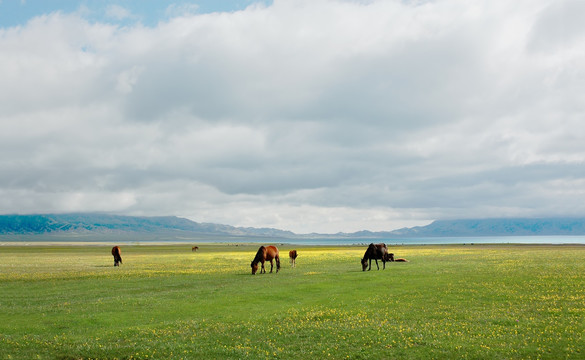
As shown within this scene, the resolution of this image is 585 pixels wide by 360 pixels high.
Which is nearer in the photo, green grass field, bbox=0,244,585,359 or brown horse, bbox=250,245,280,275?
green grass field, bbox=0,244,585,359

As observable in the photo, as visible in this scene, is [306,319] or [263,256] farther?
[263,256]

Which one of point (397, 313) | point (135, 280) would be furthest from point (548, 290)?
point (135, 280)

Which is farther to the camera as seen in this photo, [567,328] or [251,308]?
[251,308]

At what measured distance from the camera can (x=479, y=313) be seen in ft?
67.0

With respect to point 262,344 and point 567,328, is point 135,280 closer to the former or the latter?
point 262,344

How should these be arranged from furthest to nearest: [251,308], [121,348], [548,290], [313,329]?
[548,290]
[251,308]
[313,329]
[121,348]

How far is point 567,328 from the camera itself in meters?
16.9

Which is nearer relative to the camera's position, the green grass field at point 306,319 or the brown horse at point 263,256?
the green grass field at point 306,319

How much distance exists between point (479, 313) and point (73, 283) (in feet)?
112

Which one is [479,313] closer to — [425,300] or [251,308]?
[425,300]

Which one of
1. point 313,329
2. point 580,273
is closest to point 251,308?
point 313,329

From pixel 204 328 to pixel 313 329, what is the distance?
5310 millimetres

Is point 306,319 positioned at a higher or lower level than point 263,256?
lower

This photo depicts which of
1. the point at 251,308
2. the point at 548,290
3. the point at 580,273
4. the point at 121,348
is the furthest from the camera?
the point at 580,273
